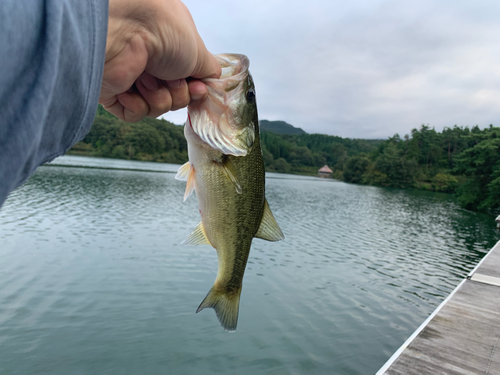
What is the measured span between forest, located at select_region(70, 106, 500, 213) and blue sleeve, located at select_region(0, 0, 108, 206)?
41635 mm

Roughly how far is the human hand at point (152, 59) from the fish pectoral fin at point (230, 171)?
37cm

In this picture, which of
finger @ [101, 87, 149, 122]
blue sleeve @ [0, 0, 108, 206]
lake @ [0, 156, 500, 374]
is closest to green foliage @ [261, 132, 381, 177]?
lake @ [0, 156, 500, 374]

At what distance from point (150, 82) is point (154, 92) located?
0.15 ft

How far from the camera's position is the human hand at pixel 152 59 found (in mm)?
996

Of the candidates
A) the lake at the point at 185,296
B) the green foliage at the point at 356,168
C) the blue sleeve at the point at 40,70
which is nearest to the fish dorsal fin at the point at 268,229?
the blue sleeve at the point at 40,70

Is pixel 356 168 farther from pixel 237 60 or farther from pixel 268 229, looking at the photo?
pixel 237 60

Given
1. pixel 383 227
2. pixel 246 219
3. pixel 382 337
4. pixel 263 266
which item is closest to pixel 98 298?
pixel 263 266

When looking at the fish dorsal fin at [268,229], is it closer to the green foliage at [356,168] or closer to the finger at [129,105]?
the finger at [129,105]

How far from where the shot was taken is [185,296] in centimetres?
945

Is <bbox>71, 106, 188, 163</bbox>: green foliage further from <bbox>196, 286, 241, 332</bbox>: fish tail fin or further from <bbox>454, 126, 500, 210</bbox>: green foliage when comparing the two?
<bbox>196, 286, 241, 332</bbox>: fish tail fin

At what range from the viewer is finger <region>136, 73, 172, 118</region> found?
58.9 inches

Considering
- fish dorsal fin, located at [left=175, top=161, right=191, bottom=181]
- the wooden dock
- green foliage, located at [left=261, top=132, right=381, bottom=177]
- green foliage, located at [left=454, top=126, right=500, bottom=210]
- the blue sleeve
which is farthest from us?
green foliage, located at [left=261, top=132, right=381, bottom=177]

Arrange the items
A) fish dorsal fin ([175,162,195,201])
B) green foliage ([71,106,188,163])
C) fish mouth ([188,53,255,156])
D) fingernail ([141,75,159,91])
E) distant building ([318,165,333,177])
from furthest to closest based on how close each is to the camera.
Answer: distant building ([318,165,333,177]) → green foliage ([71,106,188,163]) → fish dorsal fin ([175,162,195,201]) → fish mouth ([188,53,255,156]) → fingernail ([141,75,159,91])

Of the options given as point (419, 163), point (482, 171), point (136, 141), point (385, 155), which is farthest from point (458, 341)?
point (419, 163)
